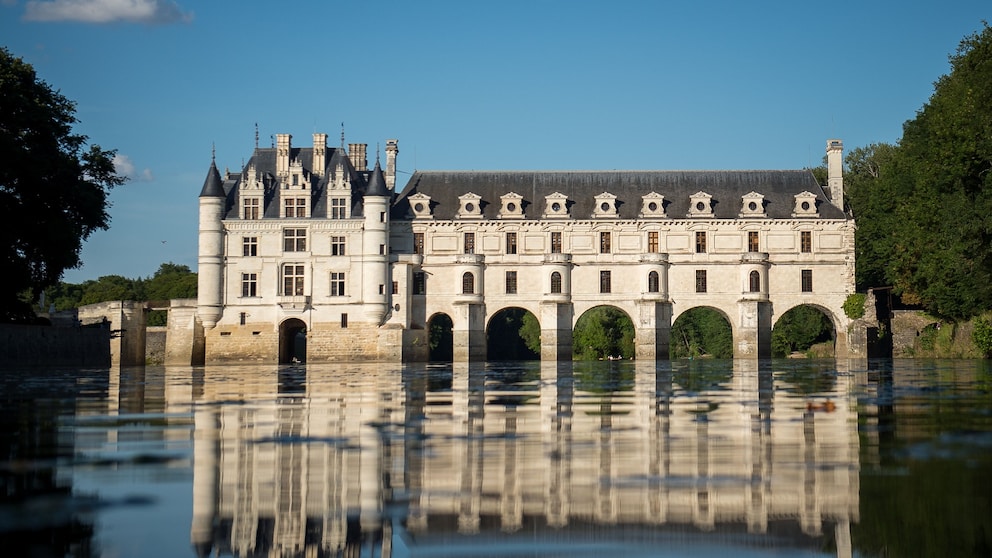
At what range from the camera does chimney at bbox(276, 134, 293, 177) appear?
66.9 m

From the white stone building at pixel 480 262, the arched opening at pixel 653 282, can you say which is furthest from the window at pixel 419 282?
the arched opening at pixel 653 282

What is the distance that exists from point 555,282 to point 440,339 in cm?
2002

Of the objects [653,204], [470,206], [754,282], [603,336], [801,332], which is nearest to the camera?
[754,282]

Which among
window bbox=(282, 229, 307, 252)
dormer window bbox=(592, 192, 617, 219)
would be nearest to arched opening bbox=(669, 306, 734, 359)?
dormer window bbox=(592, 192, 617, 219)

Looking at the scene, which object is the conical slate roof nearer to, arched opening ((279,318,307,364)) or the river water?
arched opening ((279,318,307,364))

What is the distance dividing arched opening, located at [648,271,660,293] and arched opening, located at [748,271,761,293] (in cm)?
537

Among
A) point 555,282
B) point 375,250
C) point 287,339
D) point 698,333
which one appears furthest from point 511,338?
point 375,250

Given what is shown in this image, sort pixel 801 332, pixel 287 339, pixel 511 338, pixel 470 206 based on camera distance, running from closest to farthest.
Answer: pixel 470 206 → pixel 287 339 → pixel 801 332 → pixel 511 338

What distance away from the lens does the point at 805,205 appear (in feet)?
215

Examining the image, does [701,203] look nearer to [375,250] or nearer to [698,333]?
[375,250]

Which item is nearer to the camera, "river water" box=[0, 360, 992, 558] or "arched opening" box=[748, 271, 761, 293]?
"river water" box=[0, 360, 992, 558]

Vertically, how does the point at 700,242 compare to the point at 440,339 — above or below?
above

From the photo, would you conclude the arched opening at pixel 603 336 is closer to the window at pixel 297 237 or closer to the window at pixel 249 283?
the window at pixel 297 237

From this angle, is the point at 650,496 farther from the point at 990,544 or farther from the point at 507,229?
the point at 507,229
